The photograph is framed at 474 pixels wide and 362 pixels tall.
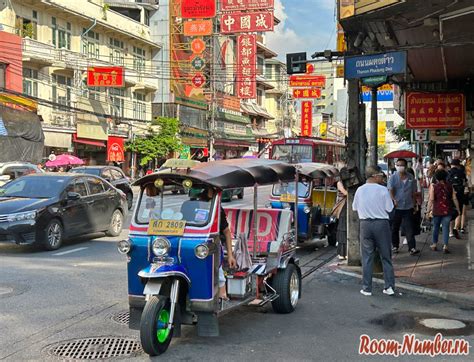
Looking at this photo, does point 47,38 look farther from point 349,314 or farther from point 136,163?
point 349,314

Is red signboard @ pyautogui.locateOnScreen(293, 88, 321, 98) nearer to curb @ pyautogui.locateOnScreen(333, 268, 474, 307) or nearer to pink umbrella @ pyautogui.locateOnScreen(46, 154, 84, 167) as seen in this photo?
pink umbrella @ pyautogui.locateOnScreen(46, 154, 84, 167)

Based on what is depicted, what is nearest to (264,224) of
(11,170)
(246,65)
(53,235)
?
(53,235)

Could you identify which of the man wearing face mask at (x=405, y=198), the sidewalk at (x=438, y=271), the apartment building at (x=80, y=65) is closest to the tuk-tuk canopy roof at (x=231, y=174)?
the sidewalk at (x=438, y=271)

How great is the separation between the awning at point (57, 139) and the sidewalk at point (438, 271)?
24.4 metres

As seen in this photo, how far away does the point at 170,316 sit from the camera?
17.8 ft

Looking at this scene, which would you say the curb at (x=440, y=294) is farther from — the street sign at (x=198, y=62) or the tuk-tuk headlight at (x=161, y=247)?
the street sign at (x=198, y=62)

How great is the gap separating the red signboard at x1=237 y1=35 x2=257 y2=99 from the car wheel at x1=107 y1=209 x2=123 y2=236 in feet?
108

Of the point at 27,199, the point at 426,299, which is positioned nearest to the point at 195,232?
the point at 426,299

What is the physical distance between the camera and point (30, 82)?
30.8 m

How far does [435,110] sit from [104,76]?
22782 mm

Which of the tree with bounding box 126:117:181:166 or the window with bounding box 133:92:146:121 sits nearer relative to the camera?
the tree with bounding box 126:117:181:166

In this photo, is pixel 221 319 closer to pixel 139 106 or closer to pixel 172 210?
pixel 172 210

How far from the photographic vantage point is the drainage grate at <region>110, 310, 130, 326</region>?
21.7 feet

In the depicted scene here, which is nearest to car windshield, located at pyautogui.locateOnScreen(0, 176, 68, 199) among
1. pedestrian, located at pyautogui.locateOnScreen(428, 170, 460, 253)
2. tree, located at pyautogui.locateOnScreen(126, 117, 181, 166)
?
pedestrian, located at pyautogui.locateOnScreen(428, 170, 460, 253)
